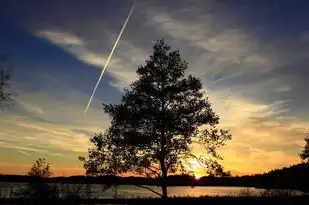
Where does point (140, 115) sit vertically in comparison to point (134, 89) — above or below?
below

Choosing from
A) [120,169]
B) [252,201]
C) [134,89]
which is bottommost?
[252,201]

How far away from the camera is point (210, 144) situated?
33.1 metres

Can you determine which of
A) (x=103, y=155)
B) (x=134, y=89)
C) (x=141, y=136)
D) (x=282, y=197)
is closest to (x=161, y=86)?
(x=134, y=89)

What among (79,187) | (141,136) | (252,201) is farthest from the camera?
(252,201)

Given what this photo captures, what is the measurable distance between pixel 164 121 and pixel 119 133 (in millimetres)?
3757

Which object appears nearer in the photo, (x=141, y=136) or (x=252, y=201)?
(x=141, y=136)

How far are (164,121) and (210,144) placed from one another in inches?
171

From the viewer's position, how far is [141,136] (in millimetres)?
31719

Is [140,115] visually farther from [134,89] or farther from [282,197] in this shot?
[282,197]

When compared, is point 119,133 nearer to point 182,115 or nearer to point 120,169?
point 120,169

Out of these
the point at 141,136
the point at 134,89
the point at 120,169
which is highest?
the point at 134,89

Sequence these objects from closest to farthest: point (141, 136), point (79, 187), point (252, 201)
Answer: point (79, 187) → point (141, 136) → point (252, 201)

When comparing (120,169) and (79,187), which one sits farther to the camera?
(120,169)

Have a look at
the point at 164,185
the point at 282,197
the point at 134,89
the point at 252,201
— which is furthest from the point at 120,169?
the point at 282,197
